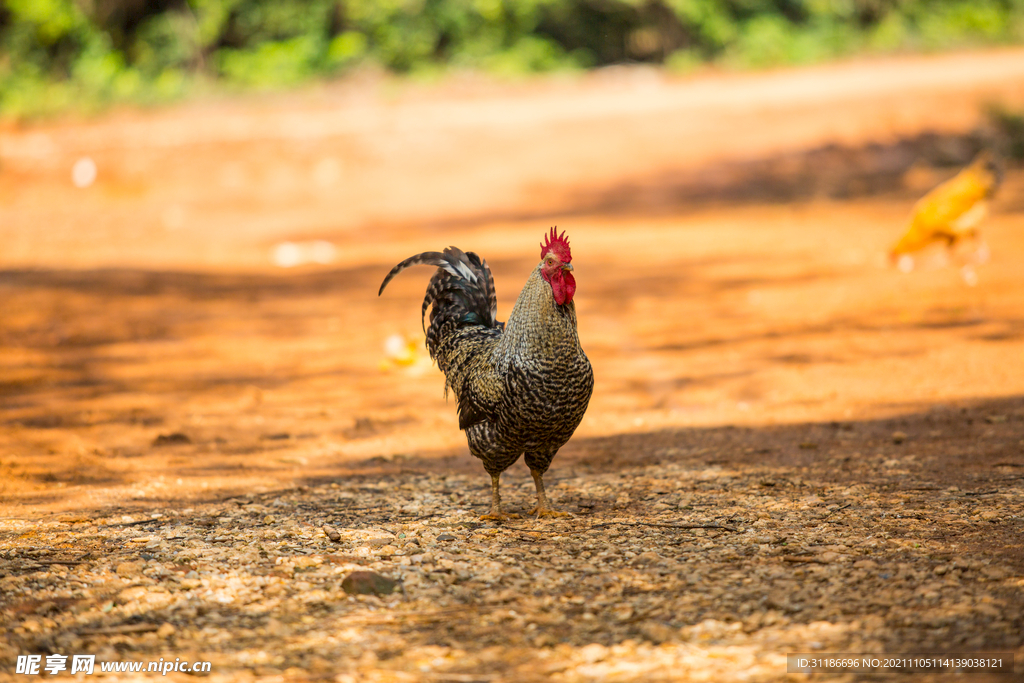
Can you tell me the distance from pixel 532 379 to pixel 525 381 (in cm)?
4

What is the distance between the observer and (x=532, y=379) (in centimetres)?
435

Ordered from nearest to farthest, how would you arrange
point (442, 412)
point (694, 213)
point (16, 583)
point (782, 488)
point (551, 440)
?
point (16, 583) < point (551, 440) < point (782, 488) < point (442, 412) < point (694, 213)

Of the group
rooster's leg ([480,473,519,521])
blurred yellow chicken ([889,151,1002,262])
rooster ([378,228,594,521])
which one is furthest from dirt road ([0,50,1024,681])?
blurred yellow chicken ([889,151,1002,262])

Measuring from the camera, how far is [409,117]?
21469 mm

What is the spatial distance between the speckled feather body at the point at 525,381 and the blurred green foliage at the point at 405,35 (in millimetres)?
22609

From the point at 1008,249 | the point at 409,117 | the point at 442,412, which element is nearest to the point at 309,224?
the point at 409,117

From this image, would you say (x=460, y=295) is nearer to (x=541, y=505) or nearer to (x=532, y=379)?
(x=532, y=379)

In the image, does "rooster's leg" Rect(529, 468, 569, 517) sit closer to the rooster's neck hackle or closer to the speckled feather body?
the speckled feather body

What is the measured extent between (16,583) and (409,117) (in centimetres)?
1887

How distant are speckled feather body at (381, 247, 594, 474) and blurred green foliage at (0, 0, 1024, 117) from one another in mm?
22609

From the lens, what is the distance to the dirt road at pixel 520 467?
3484 mm

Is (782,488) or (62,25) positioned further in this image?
(62,25)

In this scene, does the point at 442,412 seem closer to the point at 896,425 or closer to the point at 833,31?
the point at 896,425

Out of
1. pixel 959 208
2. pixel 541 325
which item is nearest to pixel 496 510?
pixel 541 325
